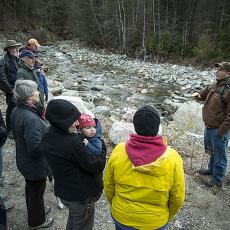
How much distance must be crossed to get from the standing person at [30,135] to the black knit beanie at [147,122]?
1.20m

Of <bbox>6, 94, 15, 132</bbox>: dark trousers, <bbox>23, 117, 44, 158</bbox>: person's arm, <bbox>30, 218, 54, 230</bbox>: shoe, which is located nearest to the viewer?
<bbox>23, 117, 44, 158</bbox>: person's arm

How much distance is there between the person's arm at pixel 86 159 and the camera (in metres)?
2.55

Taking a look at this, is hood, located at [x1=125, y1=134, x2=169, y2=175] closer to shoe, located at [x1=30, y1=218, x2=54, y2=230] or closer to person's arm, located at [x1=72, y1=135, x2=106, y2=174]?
person's arm, located at [x1=72, y1=135, x2=106, y2=174]

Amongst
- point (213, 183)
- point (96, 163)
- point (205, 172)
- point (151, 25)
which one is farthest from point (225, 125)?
point (151, 25)

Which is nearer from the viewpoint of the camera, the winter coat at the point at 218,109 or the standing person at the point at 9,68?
the winter coat at the point at 218,109

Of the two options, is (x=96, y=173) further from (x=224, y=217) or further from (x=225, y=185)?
(x=225, y=185)

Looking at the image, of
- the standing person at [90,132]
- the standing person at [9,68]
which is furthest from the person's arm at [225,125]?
the standing person at [9,68]

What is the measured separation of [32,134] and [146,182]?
126 centimetres

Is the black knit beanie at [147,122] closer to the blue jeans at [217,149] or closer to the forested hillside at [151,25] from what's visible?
the blue jeans at [217,149]

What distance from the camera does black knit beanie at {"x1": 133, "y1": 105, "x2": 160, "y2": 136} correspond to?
235cm

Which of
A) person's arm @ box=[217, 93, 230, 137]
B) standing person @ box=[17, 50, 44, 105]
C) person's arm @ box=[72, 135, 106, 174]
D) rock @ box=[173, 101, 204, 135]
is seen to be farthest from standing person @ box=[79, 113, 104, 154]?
rock @ box=[173, 101, 204, 135]

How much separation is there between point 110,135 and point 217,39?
18.2 metres

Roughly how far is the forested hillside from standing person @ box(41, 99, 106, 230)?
19422 millimetres

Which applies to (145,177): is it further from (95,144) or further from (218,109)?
(218,109)
